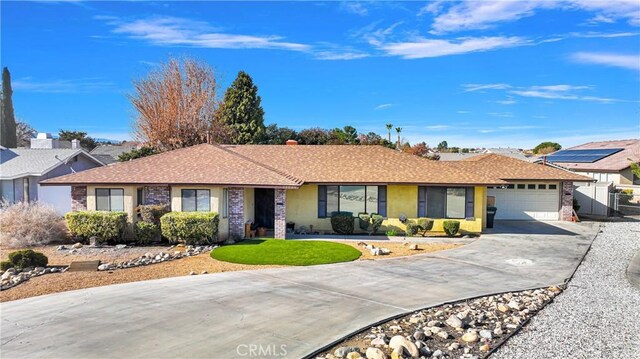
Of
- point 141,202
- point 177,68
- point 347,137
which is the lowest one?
point 141,202

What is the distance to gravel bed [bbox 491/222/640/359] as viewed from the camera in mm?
8695

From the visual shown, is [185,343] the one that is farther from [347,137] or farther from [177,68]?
[347,137]

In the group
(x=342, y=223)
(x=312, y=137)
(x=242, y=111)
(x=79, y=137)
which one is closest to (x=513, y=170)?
(x=342, y=223)

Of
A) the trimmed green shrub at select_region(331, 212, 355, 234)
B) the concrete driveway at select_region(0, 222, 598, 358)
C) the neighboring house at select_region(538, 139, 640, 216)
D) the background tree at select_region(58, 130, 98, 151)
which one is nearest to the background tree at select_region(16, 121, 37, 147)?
the background tree at select_region(58, 130, 98, 151)

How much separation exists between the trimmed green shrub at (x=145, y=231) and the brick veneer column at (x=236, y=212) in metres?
3.16

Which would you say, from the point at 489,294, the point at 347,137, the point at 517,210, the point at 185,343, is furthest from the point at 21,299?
the point at 347,137

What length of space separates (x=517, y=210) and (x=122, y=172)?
21.7 meters

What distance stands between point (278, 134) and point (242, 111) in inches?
320

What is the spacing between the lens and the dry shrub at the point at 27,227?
1866 centimetres

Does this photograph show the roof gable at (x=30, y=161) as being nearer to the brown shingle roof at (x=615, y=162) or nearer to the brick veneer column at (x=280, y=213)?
the brick veneer column at (x=280, y=213)

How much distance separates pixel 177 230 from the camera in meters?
18.8

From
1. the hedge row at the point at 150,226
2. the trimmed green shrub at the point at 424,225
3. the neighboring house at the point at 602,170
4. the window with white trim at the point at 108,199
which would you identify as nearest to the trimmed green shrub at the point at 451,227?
the trimmed green shrub at the point at 424,225

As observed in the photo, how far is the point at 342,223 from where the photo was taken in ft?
70.2

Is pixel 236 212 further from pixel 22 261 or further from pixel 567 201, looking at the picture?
pixel 567 201
